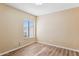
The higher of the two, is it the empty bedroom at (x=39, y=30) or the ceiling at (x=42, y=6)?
the ceiling at (x=42, y=6)

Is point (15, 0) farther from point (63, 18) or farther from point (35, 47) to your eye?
point (63, 18)

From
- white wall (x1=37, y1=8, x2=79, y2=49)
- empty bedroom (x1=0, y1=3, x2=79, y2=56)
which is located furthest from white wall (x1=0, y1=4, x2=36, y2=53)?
white wall (x1=37, y1=8, x2=79, y2=49)

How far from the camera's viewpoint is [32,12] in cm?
183

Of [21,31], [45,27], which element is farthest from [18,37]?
[45,27]

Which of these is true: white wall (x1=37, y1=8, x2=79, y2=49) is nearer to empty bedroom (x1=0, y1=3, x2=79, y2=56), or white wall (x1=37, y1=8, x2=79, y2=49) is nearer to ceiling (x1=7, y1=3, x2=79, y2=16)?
empty bedroom (x1=0, y1=3, x2=79, y2=56)

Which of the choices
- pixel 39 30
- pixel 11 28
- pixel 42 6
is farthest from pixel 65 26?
pixel 11 28

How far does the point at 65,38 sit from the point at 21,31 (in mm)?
1280

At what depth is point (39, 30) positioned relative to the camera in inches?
71.7

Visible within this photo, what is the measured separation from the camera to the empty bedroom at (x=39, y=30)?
184cm

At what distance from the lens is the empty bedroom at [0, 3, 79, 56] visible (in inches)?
72.4

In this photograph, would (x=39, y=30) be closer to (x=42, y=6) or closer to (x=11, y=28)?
(x=42, y=6)

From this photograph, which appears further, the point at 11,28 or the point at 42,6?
the point at 11,28

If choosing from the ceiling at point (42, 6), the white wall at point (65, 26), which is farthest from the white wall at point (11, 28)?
the white wall at point (65, 26)

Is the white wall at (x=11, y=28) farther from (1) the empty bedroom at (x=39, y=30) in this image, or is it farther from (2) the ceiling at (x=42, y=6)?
(2) the ceiling at (x=42, y=6)
